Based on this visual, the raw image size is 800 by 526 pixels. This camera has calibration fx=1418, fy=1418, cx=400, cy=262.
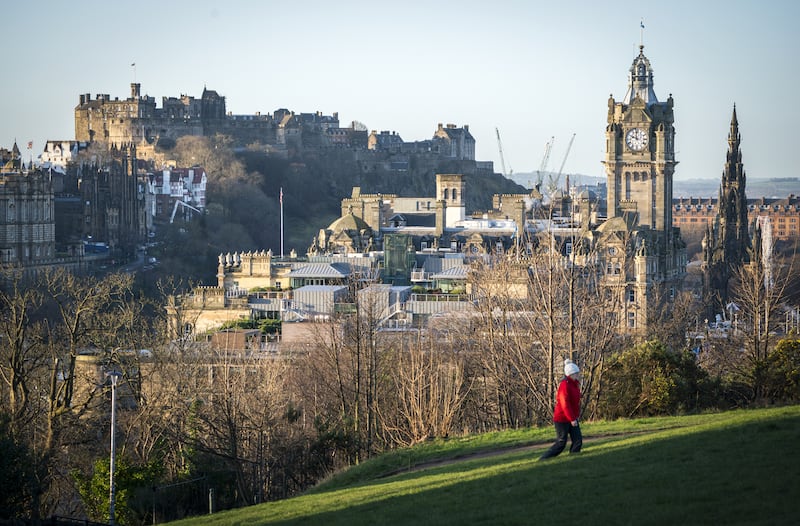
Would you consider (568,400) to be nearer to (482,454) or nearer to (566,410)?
(566,410)

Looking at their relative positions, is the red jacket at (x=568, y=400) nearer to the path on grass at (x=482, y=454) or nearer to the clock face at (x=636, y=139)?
the path on grass at (x=482, y=454)

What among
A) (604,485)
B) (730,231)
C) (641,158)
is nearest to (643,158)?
(641,158)

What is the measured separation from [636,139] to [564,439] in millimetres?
58027

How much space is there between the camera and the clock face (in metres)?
75.9

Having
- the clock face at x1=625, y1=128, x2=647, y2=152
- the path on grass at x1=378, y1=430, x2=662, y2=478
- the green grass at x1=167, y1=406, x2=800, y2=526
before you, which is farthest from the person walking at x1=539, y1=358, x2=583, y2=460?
the clock face at x1=625, y1=128, x2=647, y2=152

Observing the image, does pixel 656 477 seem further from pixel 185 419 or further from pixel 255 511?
pixel 185 419

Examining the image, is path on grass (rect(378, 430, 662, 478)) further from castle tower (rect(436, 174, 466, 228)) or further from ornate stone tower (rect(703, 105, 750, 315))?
castle tower (rect(436, 174, 466, 228))

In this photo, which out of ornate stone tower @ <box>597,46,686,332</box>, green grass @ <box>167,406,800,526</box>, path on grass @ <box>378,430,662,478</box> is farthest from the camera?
ornate stone tower @ <box>597,46,686,332</box>

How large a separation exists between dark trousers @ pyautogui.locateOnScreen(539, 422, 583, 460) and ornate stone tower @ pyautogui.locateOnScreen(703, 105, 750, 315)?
60392 millimetres

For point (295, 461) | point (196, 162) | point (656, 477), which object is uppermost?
point (196, 162)

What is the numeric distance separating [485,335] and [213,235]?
7081 centimetres

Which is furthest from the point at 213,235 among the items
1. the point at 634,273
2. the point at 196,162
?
the point at 634,273

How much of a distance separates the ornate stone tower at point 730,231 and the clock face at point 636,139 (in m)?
9.48

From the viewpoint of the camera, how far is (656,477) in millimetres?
17484
